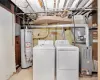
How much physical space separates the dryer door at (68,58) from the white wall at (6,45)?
138 cm

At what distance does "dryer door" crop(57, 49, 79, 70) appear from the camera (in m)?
3.26

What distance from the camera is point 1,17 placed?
3043 millimetres

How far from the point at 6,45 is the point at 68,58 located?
1.67 metres

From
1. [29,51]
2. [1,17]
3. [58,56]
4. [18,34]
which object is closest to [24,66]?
[29,51]

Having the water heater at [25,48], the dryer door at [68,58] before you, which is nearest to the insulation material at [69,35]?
the water heater at [25,48]

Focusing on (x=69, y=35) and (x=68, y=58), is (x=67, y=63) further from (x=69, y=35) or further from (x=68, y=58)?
(x=69, y=35)

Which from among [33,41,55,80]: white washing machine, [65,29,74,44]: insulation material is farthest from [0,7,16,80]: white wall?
[65,29,74,44]: insulation material

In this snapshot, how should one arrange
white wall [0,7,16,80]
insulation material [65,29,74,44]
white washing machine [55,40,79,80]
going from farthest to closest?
insulation material [65,29,74,44], white washing machine [55,40,79,80], white wall [0,7,16,80]

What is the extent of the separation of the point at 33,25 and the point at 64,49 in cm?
243

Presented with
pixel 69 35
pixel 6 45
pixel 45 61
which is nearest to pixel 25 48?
pixel 6 45

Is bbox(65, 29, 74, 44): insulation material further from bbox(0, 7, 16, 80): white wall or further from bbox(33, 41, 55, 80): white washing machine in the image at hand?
bbox(0, 7, 16, 80): white wall

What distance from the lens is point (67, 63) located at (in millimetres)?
3281

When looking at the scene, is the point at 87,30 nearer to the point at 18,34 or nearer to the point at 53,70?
the point at 53,70

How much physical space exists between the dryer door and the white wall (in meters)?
1.38
